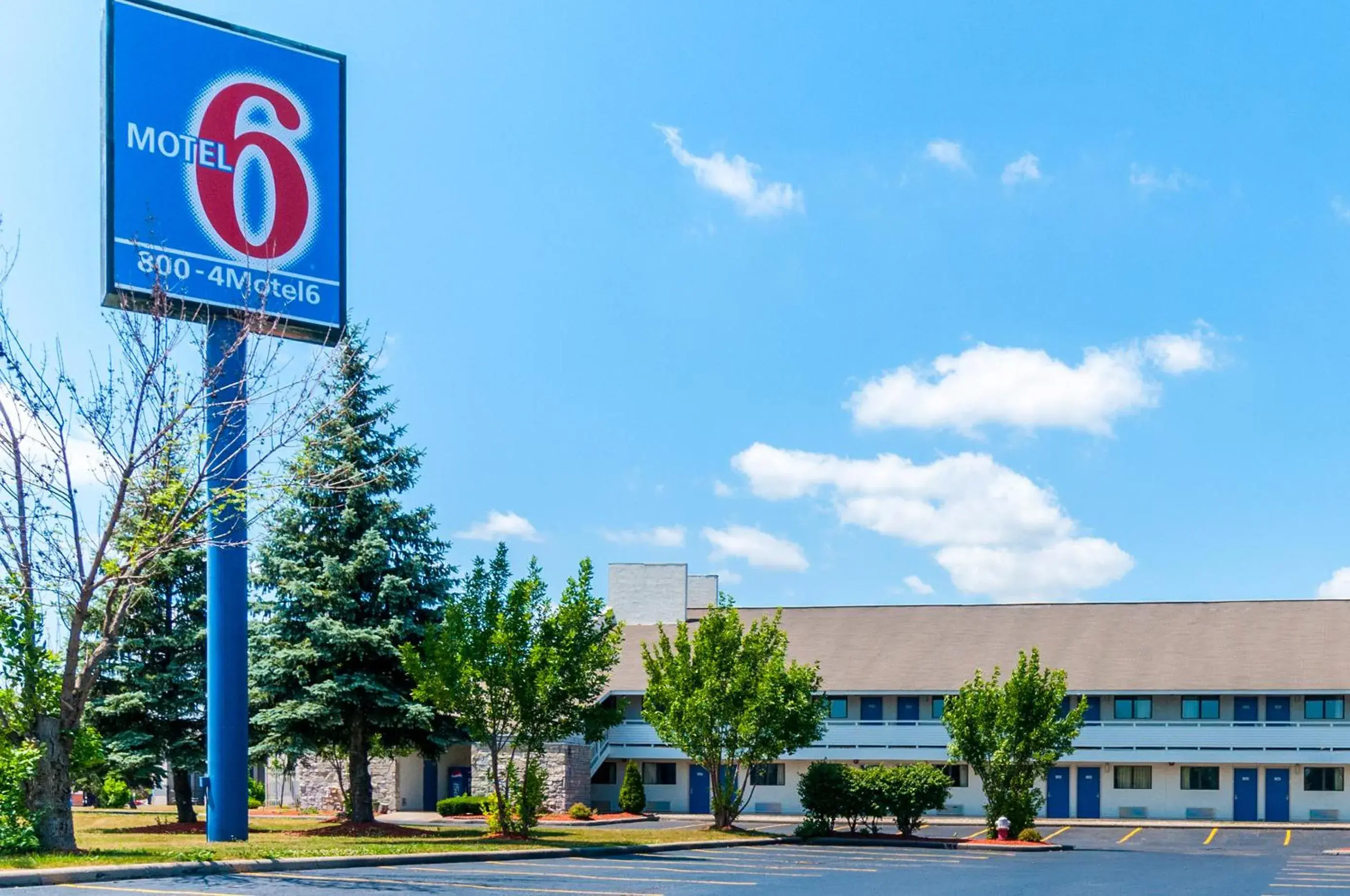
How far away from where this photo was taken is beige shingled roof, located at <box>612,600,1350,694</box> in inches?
2052

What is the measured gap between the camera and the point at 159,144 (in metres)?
30.0

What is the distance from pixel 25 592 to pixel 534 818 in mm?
13108

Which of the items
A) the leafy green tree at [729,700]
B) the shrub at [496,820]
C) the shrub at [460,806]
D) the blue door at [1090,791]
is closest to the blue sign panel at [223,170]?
the shrub at [496,820]

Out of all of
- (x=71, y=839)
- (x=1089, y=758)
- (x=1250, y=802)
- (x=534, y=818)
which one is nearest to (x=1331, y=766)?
(x=1250, y=802)

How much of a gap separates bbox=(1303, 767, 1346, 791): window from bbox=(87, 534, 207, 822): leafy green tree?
37.9m

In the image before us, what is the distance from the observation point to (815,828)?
38.2 meters

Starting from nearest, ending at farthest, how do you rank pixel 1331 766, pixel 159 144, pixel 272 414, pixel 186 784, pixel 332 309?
pixel 272 414 → pixel 159 144 → pixel 332 309 → pixel 186 784 → pixel 1331 766

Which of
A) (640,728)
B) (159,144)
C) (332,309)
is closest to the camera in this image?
(159,144)

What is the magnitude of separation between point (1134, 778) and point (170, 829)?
34.5m

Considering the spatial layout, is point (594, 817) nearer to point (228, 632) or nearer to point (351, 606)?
point (351, 606)

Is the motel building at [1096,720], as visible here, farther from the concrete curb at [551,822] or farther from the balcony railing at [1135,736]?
the concrete curb at [551,822]

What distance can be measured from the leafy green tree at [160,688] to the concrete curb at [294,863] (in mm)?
12933

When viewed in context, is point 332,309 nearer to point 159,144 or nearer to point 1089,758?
point 159,144

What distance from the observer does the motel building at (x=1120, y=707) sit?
170 ft
